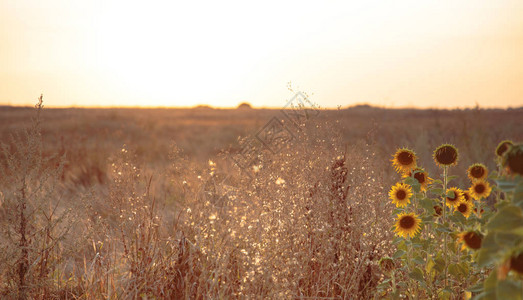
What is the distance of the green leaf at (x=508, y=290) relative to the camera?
1.18 metres

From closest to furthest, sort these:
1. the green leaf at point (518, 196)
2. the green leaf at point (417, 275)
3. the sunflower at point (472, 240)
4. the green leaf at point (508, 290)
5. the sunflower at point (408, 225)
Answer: the green leaf at point (508, 290), the green leaf at point (518, 196), the sunflower at point (472, 240), the green leaf at point (417, 275), the sunflower at point (408, 225)

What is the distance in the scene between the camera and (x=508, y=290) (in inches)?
46.7

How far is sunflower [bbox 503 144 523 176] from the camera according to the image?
4.47 feet

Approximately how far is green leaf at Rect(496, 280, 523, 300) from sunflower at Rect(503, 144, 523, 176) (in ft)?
1.17

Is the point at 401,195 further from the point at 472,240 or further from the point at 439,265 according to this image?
the point at 472,240

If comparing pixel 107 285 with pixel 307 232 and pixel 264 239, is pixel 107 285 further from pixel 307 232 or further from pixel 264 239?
pixel 307 232

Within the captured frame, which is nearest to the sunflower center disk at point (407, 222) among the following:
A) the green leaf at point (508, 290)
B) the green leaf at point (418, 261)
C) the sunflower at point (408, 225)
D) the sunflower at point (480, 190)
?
the sunflower at point (408, 225)

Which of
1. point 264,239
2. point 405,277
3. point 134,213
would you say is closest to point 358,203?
point 405,277

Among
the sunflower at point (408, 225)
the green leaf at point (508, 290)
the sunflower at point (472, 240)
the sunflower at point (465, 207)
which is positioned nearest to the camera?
the green leaf at point (508, 290)

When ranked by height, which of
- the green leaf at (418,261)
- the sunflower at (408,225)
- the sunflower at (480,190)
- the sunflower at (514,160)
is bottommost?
the green leaf at (418,261)

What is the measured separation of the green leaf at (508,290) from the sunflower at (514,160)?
36cm

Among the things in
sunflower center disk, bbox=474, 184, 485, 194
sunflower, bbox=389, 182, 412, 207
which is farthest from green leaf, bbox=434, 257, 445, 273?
sunflower center disk, bbox=474, 184, 485, 194

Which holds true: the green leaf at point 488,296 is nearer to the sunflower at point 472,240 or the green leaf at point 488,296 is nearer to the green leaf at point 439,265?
the sunflower at point 472,240

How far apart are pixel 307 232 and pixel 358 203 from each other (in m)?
0.45
